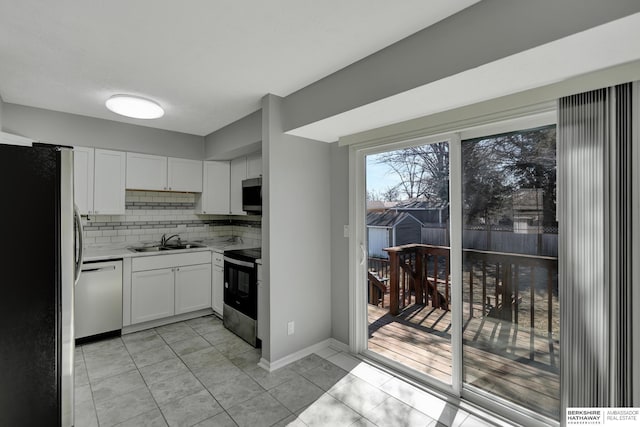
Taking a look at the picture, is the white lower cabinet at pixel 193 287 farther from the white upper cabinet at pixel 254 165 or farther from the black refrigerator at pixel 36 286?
the black refrigerator at pixel 36 286

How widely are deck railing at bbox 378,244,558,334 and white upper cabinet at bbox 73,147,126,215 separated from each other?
320cm

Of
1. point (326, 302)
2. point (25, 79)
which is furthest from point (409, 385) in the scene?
point (25, 79)

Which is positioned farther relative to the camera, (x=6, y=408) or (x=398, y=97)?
(x=398, y=97)

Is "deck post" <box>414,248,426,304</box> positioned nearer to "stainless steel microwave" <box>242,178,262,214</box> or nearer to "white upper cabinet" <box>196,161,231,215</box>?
"stainless steel microwave" <box>242,178,262,214</box>

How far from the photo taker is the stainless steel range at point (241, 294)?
3.10 meters

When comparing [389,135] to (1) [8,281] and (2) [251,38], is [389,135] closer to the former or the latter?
(2) [251,38]

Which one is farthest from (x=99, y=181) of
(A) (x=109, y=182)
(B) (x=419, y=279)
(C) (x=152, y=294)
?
(B) (x=419, y=279)

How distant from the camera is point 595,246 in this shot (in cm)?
155

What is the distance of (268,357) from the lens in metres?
2.70

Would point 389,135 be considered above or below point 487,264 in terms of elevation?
above

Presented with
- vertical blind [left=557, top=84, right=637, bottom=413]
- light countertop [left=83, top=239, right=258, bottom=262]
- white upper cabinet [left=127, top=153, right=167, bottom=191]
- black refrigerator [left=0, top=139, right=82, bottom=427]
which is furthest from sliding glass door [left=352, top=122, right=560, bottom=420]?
white upper cabinet [left=127, top=153, right=167, bottom=191]

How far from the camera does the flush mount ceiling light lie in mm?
2559

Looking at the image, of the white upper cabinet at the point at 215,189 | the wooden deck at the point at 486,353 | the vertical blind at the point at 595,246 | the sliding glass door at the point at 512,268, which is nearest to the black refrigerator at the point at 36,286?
the wooden deck at the point at 486,353

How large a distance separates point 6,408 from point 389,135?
2.84m
